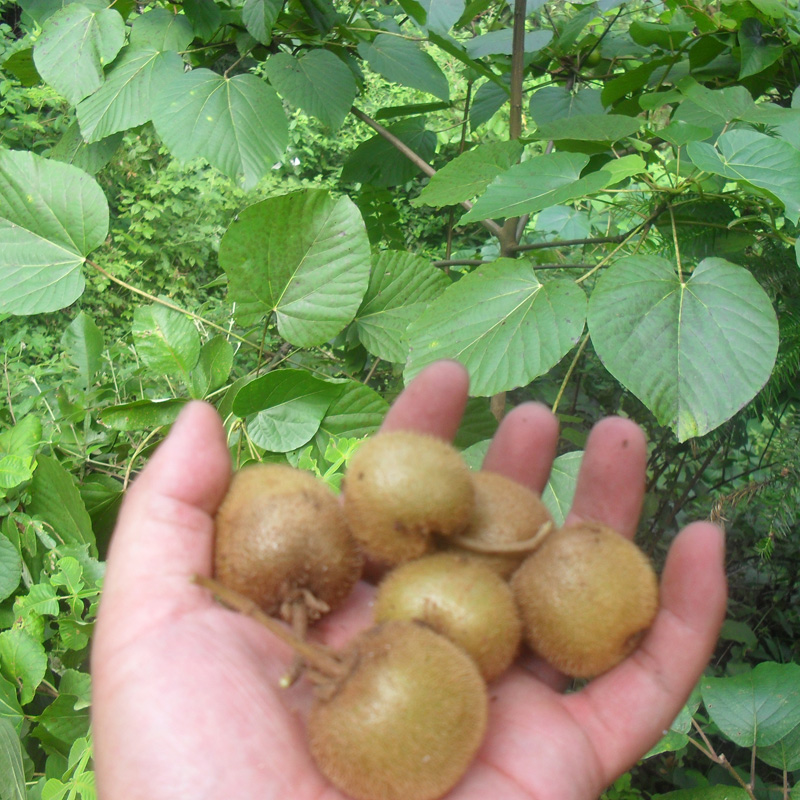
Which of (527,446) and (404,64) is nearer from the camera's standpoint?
(527,446)

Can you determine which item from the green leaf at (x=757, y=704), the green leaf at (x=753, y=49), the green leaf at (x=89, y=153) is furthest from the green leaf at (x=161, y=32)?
the green leaf at (x=757, y=704)

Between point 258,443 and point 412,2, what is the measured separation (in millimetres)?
1301

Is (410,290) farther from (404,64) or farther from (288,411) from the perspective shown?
(404,64)

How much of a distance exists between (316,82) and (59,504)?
1.34 metres

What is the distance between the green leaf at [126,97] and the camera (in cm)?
193

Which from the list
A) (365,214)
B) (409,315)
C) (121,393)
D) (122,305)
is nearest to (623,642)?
Answer: (409,315)

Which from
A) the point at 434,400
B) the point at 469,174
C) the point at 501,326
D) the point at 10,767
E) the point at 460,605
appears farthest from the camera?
the point at 469,174

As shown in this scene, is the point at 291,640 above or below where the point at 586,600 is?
above

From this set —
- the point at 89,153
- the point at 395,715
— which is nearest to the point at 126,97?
the point at 89,153

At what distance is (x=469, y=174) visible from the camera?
1.80 metres

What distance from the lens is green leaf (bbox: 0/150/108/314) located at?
1842mm

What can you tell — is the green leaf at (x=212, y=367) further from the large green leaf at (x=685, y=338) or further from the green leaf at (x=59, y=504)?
the large green leaf at (x=685, y=338)

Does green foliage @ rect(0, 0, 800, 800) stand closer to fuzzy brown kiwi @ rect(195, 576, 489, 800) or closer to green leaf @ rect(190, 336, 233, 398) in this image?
green leaf @ rect(190, 336, 233, 398)

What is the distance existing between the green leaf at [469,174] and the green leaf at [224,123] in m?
0.44
